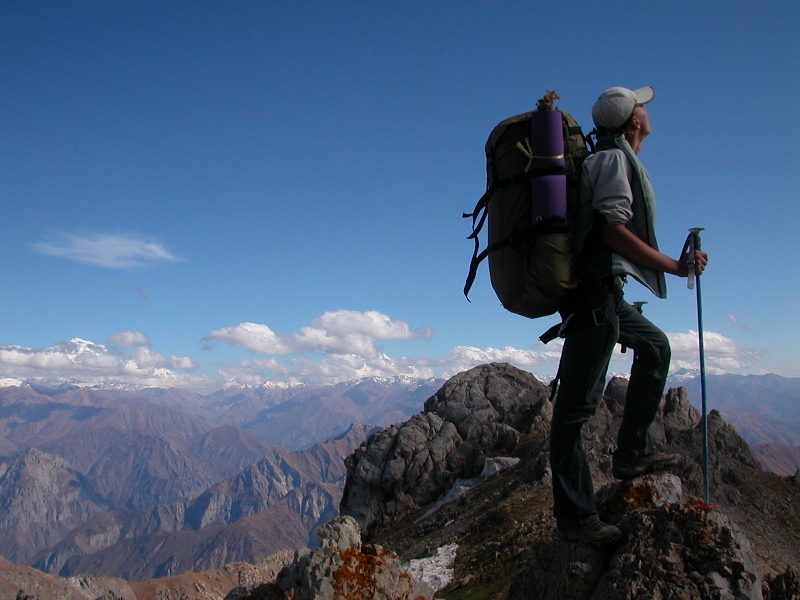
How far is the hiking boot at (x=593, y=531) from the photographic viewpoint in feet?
20.7

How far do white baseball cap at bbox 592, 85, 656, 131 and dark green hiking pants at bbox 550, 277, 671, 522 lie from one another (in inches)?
72.6

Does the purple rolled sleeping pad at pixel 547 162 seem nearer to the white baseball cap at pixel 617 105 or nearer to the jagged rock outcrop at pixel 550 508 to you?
the white baseball cap at pixel 617 105

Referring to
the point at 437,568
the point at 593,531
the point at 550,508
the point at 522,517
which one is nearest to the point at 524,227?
the point at 593,531

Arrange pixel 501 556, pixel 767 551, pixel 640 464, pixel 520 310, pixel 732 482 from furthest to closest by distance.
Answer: pixel 732 482
pixel 767 551
pixel 501 556
pixel 640 464
pixel 520 310

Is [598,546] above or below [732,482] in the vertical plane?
above

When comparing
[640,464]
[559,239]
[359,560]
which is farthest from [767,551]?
[559,239]

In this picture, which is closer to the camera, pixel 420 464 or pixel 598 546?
pixel 598 546

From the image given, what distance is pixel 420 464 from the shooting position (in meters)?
40.2

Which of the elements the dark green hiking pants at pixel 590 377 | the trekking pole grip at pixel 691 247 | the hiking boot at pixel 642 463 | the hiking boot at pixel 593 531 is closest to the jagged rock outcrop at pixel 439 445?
the hiking boot at pixel 642 463

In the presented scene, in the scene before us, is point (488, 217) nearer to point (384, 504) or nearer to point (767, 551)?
point (767, 551)

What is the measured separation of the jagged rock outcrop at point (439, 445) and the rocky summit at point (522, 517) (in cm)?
10

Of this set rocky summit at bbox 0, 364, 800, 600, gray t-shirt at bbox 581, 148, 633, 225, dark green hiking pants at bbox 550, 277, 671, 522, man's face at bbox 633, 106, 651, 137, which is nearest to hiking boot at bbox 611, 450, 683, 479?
rocky summit at bbox 0, 364, 800, 600

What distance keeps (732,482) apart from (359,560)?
26.0m

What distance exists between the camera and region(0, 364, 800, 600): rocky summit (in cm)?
600
